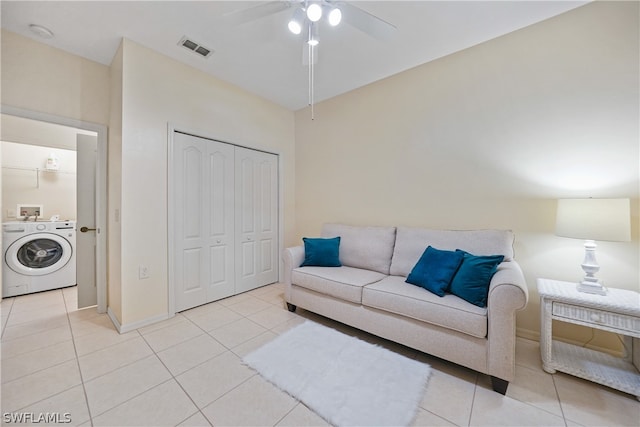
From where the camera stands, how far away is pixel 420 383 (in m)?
1.60

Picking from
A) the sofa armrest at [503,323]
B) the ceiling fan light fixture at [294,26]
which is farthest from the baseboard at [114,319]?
the sofa armrest at [503,323]

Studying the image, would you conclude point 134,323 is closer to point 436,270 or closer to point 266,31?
point 436,270

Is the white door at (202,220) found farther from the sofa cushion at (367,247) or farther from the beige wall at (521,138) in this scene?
the beige wall at (521,138)

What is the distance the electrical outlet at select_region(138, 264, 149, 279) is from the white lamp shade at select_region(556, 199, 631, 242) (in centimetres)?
356

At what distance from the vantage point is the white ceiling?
1.90 metres

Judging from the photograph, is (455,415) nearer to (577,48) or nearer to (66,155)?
(577,48)

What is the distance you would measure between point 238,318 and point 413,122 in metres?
2.88

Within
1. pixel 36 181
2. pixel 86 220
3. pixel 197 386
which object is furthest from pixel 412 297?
pixel 36 181

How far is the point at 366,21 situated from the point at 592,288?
2.41 m

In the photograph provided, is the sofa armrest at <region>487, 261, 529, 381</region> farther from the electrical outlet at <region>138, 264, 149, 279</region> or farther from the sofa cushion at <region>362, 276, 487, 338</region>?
the electrical outlet at <region>138, 264, 149, 279</region>

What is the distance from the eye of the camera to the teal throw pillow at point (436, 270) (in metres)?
1.89

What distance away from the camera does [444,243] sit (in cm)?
227

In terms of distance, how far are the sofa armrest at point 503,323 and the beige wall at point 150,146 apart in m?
2.88

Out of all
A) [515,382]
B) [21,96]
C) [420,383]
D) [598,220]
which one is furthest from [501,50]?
[21,96]
